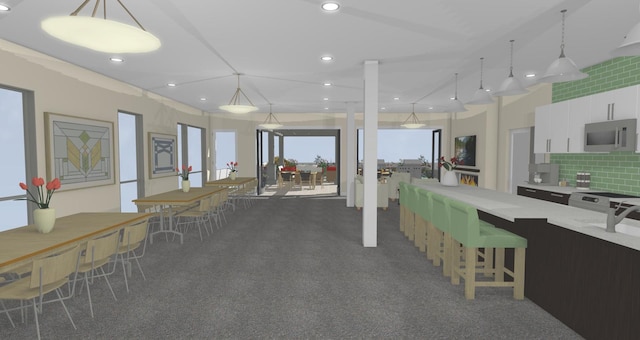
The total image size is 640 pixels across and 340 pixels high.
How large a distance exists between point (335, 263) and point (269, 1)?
2837mm

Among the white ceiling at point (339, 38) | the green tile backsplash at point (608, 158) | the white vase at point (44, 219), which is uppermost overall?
the white ceiling at point (339, 38)

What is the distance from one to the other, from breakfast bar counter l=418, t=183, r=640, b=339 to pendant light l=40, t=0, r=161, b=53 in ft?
9.44

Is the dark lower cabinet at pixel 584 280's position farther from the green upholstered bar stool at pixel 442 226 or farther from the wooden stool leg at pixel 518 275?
the green upholstered bar stool at pixel 442 226

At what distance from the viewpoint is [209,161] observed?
34.1ft

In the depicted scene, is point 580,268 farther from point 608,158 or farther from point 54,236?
point 54,236

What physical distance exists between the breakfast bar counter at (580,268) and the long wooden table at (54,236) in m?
3.37

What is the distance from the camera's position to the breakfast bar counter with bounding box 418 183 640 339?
6.89ft

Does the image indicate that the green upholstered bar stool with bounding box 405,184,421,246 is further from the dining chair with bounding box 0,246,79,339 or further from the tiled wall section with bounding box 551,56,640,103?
the dining chair with bounding box 0,246,79,339

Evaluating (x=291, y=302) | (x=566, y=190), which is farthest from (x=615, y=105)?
(x=291, y=302)

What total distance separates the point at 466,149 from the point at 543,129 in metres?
3.69

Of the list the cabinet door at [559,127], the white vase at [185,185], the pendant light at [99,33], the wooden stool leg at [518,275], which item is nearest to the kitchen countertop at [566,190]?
the cabinet door at [559,127]

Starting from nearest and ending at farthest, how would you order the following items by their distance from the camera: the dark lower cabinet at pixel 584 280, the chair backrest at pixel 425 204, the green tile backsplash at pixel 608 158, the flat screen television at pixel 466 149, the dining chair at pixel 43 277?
the dark lower cabinet at pixel 584 280, the dining chair at pixel 43 277, the chair backrest at pixel 425 204, the green tile backsplash at pixel 608 158, the flat screen television at pixel 466 149

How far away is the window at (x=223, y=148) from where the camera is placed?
1077 cm

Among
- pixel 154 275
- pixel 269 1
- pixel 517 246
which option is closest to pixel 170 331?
pixel 154 275
